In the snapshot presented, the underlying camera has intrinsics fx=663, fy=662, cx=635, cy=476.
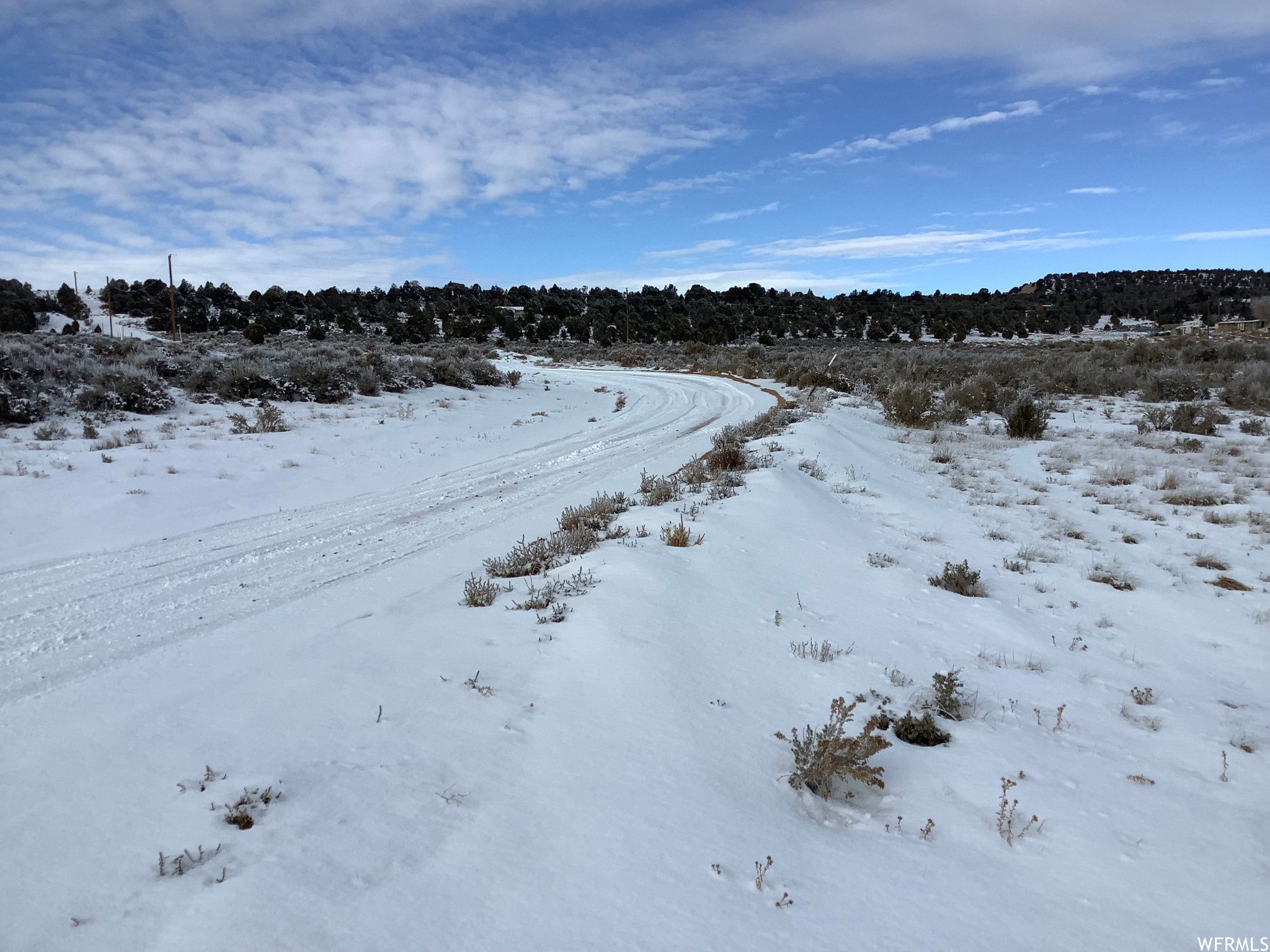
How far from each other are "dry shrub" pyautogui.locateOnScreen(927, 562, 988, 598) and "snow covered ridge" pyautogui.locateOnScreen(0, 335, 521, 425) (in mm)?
12889

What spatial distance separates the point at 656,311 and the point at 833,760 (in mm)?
73524

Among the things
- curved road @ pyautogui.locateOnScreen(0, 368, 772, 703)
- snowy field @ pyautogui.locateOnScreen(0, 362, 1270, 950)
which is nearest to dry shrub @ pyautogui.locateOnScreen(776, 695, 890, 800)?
snowy field @ pyautogui.locateOnScreen(0, 362, 1270, 950)

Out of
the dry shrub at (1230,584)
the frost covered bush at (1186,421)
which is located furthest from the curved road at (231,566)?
the frost covered bush at (1186,421)

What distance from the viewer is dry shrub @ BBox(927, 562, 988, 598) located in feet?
19.0

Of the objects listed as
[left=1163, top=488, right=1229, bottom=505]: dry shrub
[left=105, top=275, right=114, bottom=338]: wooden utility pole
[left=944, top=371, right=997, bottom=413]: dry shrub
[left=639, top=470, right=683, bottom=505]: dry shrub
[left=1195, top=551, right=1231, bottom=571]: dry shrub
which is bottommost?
[left=1195, top=551, right=1231, bottom=571]: dry shrub

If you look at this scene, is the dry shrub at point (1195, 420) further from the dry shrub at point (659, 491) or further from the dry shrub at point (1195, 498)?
the dry shrub at point (659, 491)

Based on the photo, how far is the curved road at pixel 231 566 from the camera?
433 centimetres

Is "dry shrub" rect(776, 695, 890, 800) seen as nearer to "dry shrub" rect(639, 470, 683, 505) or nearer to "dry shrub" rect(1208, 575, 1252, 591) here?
"dry shrub" rect(639, 470, 683, 505)

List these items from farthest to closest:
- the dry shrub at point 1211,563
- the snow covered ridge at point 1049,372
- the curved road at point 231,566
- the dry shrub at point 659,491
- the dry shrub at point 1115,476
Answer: the snow covered ridge at point 1049,372, the dry shrub at point 1115,476, the dry shrub at point 659,491, the dry shrub at point 1211,563, the curved road at point 231,566

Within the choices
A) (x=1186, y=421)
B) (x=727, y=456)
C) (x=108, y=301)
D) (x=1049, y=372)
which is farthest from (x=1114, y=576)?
(x=108, y=301)

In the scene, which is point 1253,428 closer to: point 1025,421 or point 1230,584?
point 1025,421

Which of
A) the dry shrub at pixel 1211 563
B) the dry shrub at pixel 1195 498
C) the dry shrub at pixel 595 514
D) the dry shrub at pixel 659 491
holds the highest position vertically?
the dry shrub at pixel 659 491

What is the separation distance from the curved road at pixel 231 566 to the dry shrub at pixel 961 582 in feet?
14.1

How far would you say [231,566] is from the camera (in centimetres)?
580
